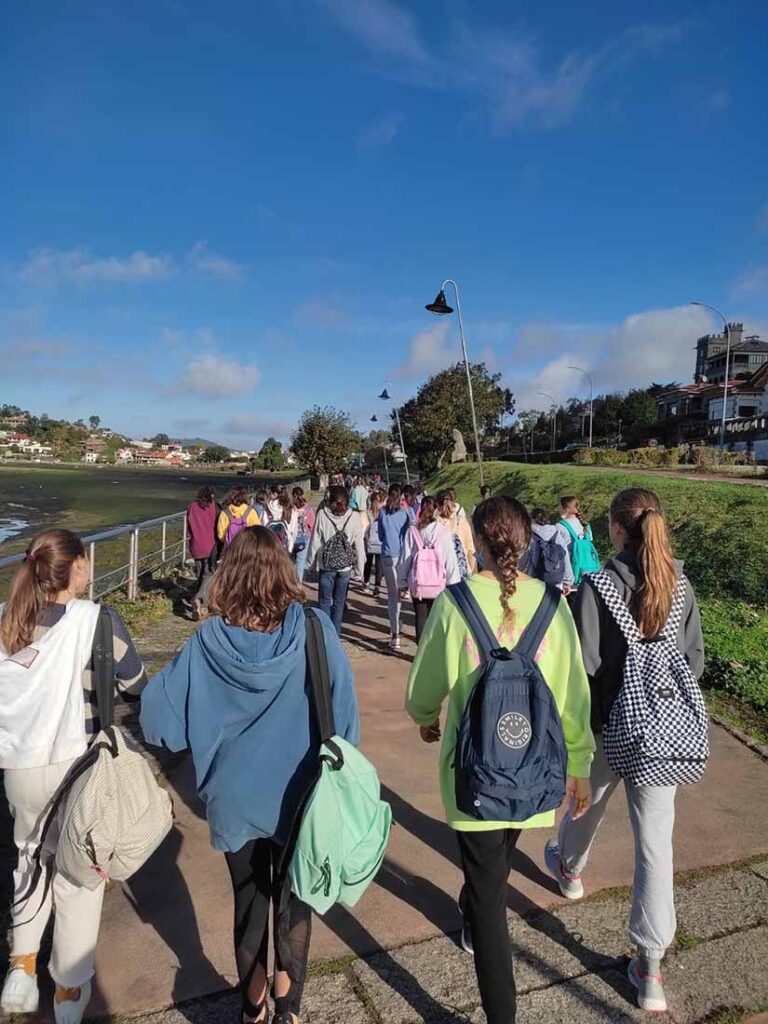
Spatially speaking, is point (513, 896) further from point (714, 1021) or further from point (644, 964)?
point (714, 1021)

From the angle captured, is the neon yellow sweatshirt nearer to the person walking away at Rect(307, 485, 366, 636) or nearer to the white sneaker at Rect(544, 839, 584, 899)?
the white sneaker at Rect(544, 839, 584, 899)

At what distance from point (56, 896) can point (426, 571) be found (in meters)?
4.22

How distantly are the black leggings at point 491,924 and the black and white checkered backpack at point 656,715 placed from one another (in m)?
0.59

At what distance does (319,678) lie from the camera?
2021mm

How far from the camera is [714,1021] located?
2.21 metres

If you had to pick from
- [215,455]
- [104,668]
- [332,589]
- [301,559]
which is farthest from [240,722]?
[215,455]

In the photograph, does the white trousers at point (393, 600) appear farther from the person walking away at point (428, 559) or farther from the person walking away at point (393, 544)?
the person walking away at point (428, 559)

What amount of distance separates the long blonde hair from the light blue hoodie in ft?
4.07

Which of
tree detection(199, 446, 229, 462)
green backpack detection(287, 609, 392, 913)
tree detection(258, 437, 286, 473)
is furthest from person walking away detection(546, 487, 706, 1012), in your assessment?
tree detection(199, 446, 229, 462)

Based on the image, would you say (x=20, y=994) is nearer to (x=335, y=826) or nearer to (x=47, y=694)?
(x=47, y=694)

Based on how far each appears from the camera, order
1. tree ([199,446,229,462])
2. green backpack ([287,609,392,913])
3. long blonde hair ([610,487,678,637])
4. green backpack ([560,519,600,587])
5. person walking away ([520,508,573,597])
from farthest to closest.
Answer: tree ([199,446,229,462]), green backpack ([560,519,600,587]), person walking away ([520,508,573,597]), long blonde hair ([610,487,678,637]), green backpack ([287,609,392,913])

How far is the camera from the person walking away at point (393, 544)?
694 centimetres

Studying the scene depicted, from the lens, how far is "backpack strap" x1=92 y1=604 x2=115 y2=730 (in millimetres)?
2164

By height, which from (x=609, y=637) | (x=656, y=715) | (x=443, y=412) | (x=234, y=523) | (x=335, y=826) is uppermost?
(x=443, y=412)
